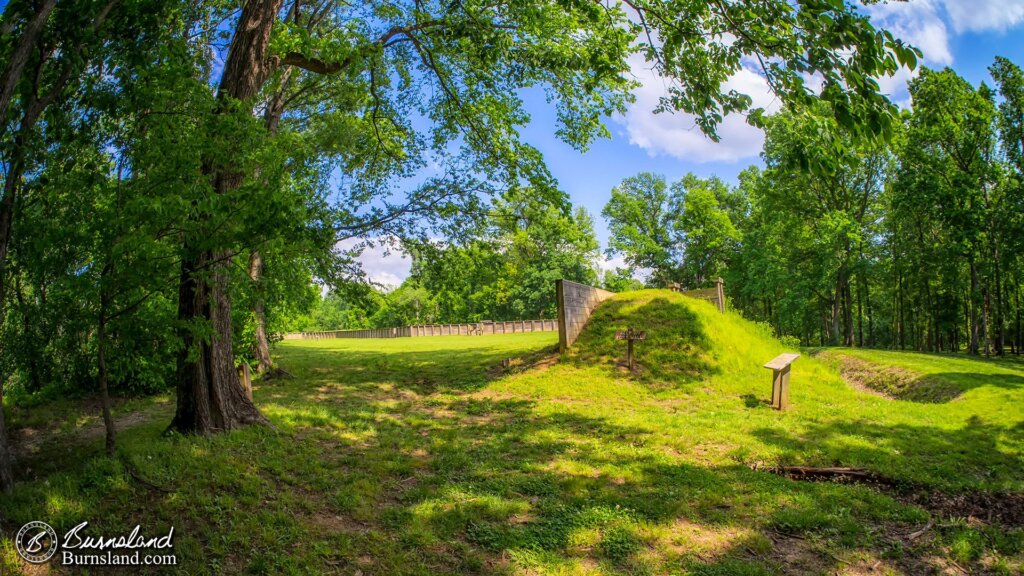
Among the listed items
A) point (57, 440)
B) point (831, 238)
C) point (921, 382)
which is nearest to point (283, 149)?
point (57, 440)

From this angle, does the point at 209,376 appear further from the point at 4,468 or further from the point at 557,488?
the point at 557,488

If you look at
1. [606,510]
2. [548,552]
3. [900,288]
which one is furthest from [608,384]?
[900,288]

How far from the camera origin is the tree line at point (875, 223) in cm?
1983

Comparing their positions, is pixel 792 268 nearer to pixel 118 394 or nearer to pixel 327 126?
pixel 327 126

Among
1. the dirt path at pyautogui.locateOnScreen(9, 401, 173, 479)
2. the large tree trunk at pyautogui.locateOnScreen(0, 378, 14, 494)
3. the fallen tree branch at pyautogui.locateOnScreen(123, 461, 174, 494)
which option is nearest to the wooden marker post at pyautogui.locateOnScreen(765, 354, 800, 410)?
the fallen tree branch at pyautogui.locateOnScreen(123, 461, 174, 494)

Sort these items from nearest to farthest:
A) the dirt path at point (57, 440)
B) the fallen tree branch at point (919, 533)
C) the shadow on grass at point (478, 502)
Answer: the shadow on grass at point (478, 502) < the fallen tree branch at point (919, 533) < the dirt path at point (57, 440)

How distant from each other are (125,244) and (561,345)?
10151 millimetres

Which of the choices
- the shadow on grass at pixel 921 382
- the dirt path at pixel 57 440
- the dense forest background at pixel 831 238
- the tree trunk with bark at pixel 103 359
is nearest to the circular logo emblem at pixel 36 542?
the tree trunk with bark at pixel 103 359

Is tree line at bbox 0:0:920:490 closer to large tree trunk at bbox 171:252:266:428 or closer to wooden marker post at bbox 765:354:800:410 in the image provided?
large tree trunk at bbox 171:252:266:428

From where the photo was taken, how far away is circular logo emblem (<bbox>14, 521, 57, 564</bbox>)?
3.34m

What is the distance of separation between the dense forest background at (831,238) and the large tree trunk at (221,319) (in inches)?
69.4

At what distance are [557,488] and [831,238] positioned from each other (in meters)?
28.0

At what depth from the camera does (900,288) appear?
32344mm

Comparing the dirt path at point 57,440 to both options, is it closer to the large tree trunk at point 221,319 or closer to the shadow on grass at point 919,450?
the large tree trunk at point 221,319
